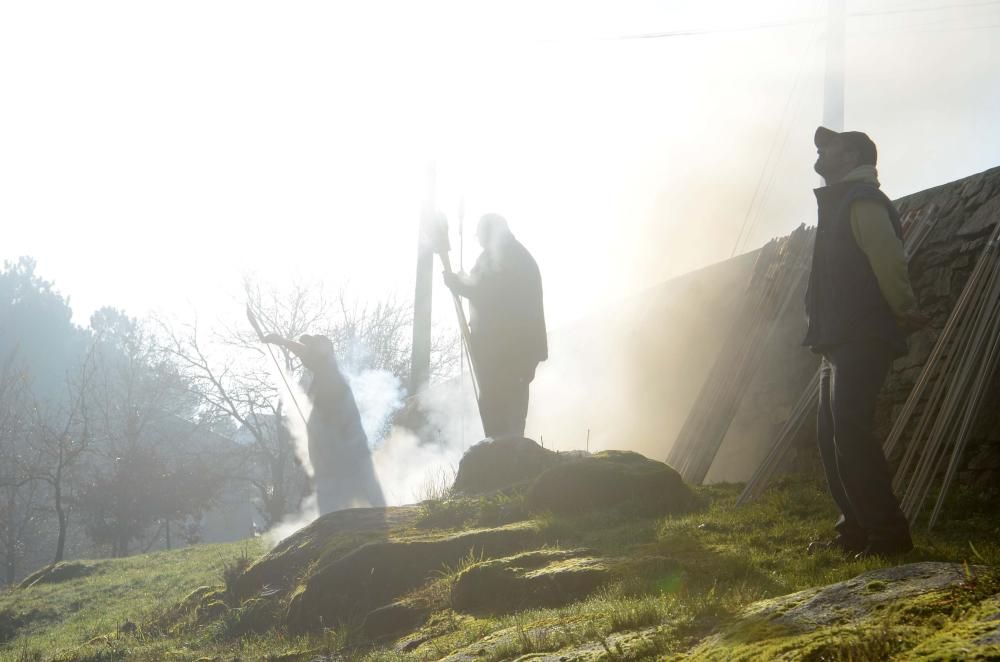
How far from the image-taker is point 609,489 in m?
7.35

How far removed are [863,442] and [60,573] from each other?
1506 cm

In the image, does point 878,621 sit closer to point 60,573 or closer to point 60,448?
point 60,573

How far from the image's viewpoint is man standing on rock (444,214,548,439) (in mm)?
9422

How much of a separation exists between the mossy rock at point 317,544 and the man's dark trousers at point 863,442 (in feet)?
11.5

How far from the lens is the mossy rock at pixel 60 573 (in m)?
15.9

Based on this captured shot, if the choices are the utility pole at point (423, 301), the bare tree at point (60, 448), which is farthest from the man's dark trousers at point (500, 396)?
the bare tree at point (60, 448)

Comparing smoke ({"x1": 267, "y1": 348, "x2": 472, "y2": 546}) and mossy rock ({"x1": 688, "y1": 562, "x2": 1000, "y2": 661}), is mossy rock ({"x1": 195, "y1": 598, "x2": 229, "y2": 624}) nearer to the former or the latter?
smoke ({"x1": 267, "y1": 348, "x2": 472, "y2": 546})

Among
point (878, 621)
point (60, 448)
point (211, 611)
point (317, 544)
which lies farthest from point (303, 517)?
point (60, 448)

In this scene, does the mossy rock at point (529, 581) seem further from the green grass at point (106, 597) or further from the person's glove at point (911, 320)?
the green grass at point (106, 597)

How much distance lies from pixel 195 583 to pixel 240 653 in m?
6.58

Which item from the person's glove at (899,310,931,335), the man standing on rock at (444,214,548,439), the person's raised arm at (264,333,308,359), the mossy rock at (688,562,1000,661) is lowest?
the mossy rock at (688,562,1000,661)

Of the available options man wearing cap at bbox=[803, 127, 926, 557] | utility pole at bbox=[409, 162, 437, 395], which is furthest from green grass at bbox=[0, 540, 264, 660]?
man wearing cap at bbox=[803, 127, 926, 557]

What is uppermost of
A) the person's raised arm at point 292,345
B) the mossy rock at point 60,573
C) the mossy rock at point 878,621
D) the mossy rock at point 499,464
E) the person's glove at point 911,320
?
the person's raised arm at point 292,345

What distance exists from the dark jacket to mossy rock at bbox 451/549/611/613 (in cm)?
368
